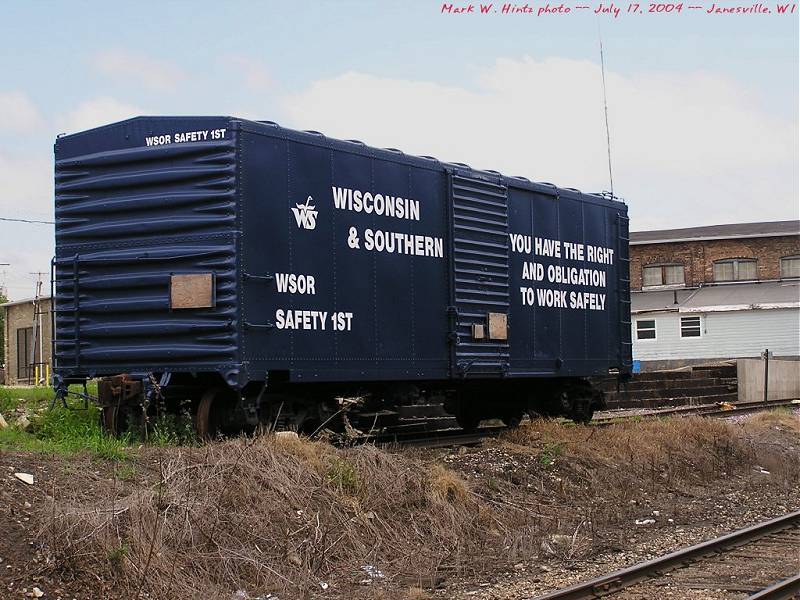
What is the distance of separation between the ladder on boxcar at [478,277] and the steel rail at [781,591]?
7.14 metres

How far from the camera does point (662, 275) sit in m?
57.1

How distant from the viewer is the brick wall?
55.3 metres

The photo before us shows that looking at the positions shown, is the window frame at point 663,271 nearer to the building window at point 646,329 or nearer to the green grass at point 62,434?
the building window at point 646,329

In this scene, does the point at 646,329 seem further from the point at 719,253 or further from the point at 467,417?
the point at 467,417

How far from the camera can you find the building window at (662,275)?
56.8 meters

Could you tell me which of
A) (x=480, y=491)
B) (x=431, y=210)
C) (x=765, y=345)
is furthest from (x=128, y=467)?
(x=765, y=345)

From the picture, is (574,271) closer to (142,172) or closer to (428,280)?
(428,280)

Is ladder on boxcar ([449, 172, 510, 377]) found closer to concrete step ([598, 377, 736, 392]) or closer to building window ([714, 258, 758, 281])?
concrete step ([598, 377, 736, 392])

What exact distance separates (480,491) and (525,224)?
598 cm

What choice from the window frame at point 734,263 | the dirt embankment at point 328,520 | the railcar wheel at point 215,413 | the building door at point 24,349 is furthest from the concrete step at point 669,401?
the building door at point 24,349

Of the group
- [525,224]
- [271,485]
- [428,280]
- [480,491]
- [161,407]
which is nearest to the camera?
[271,485]

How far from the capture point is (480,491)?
11328mm

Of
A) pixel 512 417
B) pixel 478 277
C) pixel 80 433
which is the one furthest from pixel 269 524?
pixel 512 417

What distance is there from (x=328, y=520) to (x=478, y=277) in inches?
261
